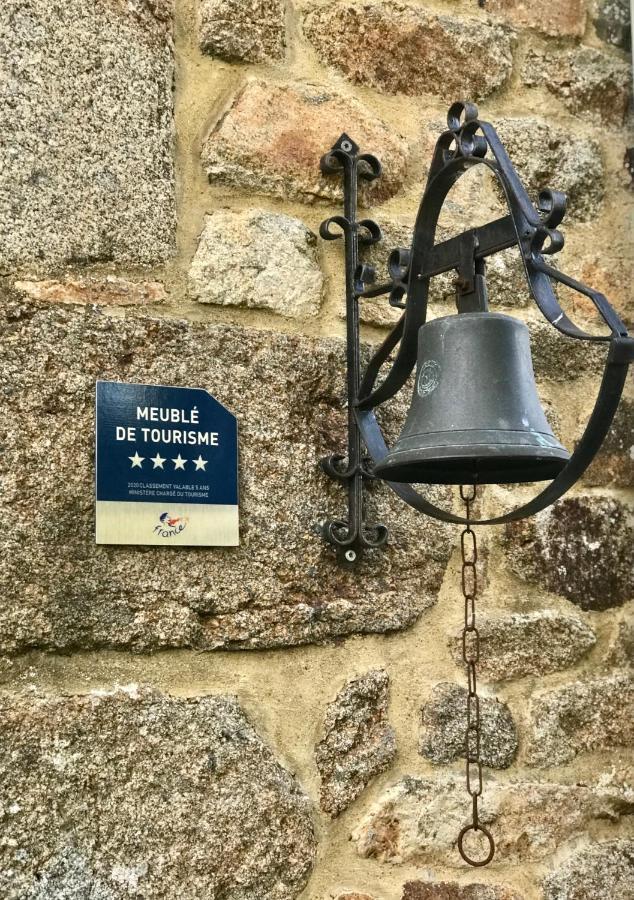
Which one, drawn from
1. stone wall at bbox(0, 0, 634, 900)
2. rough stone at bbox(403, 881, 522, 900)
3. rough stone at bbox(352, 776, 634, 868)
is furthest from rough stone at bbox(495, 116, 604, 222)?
rough stone at bbox(403, 881, 522, 900)

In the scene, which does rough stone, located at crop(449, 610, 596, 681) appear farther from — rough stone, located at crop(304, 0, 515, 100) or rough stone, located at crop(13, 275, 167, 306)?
rough stone, located at crop(304, 0, 515, 100)

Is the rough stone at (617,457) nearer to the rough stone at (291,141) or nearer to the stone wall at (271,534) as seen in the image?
the stone wall at (271,534)

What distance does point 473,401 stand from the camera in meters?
1.27

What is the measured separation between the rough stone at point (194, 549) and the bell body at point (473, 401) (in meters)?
0.20

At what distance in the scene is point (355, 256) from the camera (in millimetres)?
1584

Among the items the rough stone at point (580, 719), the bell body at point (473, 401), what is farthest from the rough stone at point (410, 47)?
the rough stone at point (580, 719)

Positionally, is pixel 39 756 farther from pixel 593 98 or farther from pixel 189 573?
pixel 593 98

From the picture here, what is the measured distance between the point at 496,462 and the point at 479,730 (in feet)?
1.23

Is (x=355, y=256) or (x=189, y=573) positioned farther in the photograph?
(x=355, y=256)

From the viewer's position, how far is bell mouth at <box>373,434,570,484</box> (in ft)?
4.13

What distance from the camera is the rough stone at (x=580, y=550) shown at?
5.38 feet

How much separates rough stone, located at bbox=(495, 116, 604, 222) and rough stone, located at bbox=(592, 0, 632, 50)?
0.20 m

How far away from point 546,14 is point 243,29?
0.56m

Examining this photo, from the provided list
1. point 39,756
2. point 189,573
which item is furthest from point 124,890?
point 189,573
